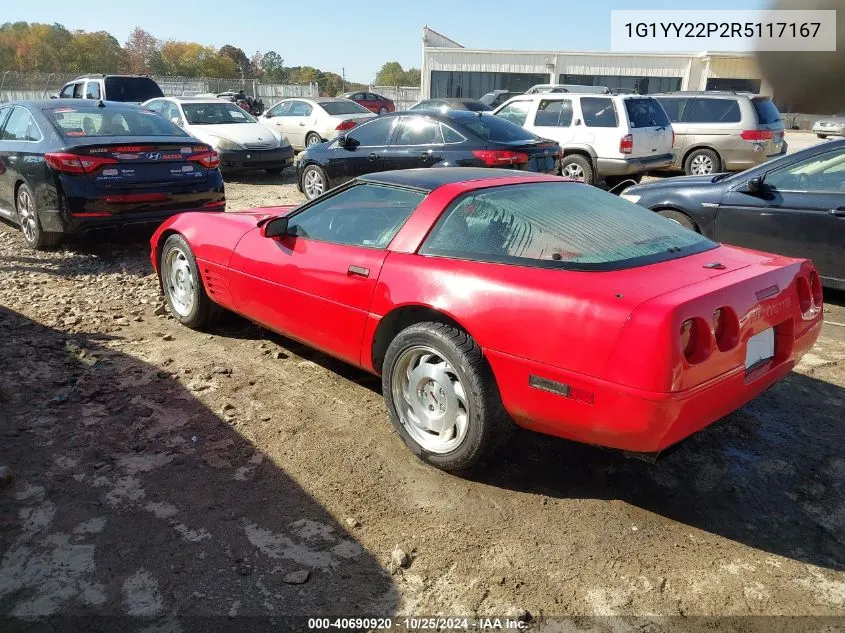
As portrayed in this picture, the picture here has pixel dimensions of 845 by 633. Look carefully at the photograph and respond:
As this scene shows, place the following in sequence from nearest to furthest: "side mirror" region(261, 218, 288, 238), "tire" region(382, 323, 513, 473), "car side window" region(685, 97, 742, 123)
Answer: "tire" region(382, 323, 513, 473) → "side mirror" region(261, 218, 288, 238) → "car side window" region(685, 97, 742, 123)

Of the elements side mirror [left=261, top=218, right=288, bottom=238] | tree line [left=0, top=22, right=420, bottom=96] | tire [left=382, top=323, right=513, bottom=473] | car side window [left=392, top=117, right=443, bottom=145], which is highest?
tree line [left=0, top=22, right=420, bottom=96]

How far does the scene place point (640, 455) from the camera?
271cm

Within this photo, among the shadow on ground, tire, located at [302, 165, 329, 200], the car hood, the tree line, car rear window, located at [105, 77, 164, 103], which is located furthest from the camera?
the tree line

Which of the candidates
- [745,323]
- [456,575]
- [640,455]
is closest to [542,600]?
[456,575]

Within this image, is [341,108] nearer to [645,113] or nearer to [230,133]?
[230,133]

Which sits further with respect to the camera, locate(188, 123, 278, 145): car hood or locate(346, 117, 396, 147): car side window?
locate(188, 123, 278, 145): car hood

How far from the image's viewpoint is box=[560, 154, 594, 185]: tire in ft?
36.8

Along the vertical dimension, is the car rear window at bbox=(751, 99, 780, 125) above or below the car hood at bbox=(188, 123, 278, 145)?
above

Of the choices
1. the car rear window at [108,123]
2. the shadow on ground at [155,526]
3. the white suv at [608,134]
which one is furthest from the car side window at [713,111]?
the shadow on ground at [155,526]

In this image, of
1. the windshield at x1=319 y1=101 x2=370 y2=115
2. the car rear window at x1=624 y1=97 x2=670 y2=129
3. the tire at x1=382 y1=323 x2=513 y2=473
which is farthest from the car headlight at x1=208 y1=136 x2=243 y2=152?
the tire at x1=382 y1=323 x2=513 y2=473

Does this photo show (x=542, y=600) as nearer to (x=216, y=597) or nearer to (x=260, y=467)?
(x=216, y=597)

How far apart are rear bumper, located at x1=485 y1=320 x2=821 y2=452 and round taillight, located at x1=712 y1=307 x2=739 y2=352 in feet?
0.42

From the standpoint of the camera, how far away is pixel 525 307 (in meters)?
2.80

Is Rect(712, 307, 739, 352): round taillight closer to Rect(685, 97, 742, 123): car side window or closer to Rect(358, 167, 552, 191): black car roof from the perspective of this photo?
Rect(358, 167, 552, 191): black car roof
